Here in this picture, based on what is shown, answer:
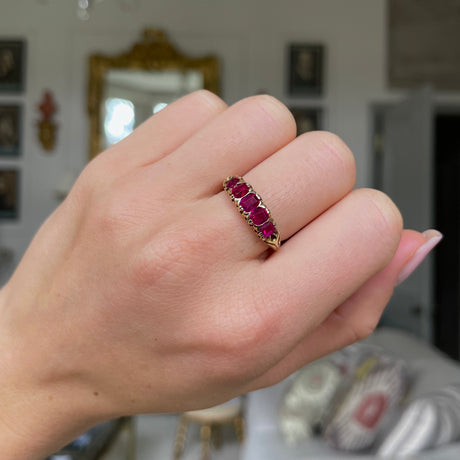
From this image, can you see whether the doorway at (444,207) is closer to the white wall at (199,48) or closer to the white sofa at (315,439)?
the white wall at (199,48)

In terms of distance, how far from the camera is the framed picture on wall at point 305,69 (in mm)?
4328

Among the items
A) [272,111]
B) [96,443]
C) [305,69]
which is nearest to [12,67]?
[305,69]

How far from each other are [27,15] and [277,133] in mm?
4838

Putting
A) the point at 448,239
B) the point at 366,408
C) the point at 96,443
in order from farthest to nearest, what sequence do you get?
1. the point at 448,239
2. the point at 96,443
3. the point at 366,408

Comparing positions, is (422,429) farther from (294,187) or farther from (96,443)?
(96,443)

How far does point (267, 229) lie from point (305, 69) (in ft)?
14.0

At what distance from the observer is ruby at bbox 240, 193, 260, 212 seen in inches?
15.9

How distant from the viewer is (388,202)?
43 centimetres

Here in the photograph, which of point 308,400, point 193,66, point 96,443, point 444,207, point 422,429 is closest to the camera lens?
point 422,429

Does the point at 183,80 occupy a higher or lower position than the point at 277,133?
higher

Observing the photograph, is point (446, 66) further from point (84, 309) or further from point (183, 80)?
point (84, 309)

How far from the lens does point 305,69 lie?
4332mm

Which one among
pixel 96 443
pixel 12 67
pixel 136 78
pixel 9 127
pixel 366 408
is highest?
pixel 12 67

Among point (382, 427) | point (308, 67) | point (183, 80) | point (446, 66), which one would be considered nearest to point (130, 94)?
point (183, 80)
